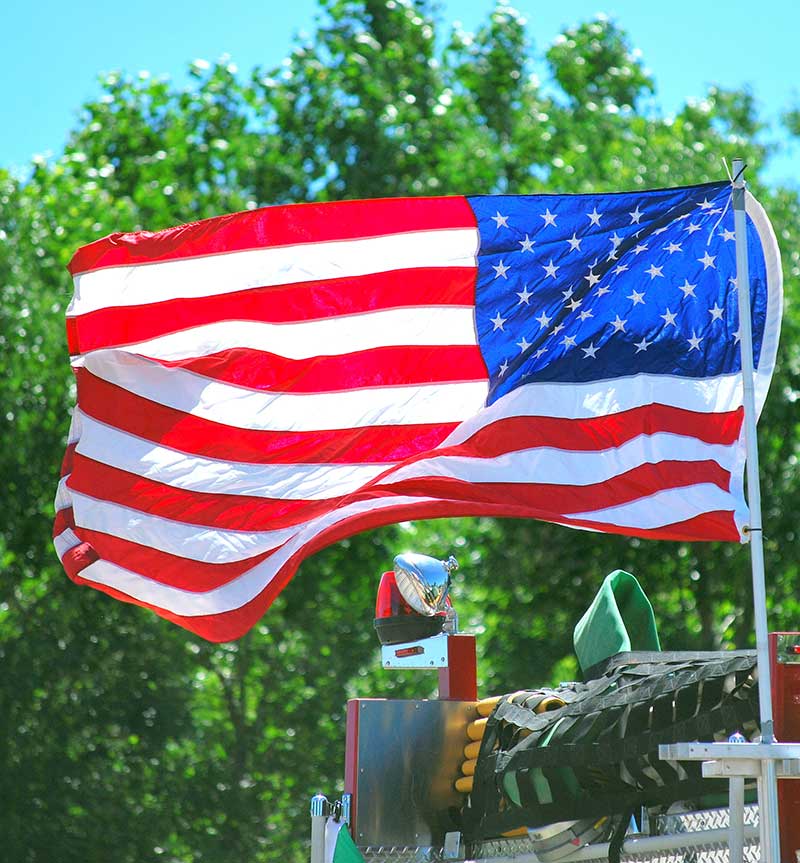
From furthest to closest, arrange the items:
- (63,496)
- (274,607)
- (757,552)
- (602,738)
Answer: (274,607) < (63,496) < (602,738) < (757,552)

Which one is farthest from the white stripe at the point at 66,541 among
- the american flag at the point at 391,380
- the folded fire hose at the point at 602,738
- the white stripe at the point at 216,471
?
the folded fire hose at the point at 602,738

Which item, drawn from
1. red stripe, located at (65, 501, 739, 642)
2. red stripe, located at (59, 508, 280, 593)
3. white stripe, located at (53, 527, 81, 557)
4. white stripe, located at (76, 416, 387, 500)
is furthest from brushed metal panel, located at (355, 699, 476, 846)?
white stripe, located at (53, 527, 81, 557)

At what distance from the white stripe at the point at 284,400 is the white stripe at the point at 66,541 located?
60 cm

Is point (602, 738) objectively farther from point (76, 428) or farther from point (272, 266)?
point (76, 428)

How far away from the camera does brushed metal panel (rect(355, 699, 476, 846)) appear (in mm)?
5070

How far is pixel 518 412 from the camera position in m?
5.17

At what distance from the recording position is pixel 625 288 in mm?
A: 5137

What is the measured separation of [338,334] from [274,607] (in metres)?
9.89

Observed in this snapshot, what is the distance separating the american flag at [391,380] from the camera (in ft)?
16.5

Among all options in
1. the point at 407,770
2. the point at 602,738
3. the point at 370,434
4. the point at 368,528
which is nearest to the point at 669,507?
the point at 602,738

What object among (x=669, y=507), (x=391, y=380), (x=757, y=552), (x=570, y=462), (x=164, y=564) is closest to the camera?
(x=757, y=552)

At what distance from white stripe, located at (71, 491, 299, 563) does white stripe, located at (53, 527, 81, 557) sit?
5 centimetres

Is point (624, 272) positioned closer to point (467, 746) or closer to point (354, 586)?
point (467, 746)

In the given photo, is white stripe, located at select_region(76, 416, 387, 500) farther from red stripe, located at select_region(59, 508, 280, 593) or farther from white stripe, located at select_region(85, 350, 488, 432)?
red stripe, located at select_region(59, 508, 280, 593)
